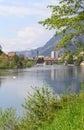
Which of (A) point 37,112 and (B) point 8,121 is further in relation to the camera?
(A) point 37,112

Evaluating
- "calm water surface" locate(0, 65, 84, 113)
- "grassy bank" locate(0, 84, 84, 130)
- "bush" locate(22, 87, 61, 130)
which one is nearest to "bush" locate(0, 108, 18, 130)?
"grassy bank" locate(0, 84, 84, 130)

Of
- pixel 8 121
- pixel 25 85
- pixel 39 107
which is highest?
pixel 39 107

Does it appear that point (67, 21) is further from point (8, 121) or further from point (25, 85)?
point (25, 85)

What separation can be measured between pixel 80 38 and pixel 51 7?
2.01 m

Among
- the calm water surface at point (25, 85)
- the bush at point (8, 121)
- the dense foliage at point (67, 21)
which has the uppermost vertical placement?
the dense foliage at point (67, 21)

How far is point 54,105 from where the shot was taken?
16328 mm

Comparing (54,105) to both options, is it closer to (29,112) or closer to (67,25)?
(29,112)

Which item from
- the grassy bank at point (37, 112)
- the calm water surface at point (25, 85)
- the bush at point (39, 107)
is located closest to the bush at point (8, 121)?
the grassy bank at point (37, 112)

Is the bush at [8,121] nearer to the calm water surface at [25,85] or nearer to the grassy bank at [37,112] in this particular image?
the grassy bank at [37,112]

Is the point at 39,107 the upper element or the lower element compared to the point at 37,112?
upper

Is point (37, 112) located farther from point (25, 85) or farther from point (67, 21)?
point (25, 85)

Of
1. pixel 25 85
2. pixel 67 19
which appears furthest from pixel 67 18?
pixel 25 85

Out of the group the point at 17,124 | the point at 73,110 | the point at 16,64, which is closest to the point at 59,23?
the point at 73,110

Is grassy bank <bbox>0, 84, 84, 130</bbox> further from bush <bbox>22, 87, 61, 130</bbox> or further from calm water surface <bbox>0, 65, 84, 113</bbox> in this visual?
calm water surface <bbox>0, 65, 84, 113</bbox>
